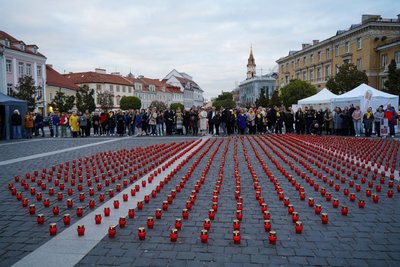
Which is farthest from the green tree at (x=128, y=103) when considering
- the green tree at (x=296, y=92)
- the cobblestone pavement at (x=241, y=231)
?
the cobblestone pavement at (x=241, y=231)

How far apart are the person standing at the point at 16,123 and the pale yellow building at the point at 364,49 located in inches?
1902

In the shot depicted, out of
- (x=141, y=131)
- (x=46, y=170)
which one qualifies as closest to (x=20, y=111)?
(x=141, y=131)

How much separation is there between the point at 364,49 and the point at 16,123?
171 feet

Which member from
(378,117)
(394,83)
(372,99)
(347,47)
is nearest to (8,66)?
(372,99)

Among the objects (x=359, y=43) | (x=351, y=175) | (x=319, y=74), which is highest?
(x=359, y=43)

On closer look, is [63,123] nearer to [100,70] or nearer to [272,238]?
[272,238]

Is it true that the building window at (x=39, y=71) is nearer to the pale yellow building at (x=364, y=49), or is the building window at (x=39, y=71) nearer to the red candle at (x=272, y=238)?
the pale yellow building at (x=364, y=49)

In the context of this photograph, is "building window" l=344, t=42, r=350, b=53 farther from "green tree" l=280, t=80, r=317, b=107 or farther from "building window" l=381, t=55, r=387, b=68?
"green tree" l=280, t=80, r=317, b=107

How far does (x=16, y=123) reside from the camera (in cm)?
2355

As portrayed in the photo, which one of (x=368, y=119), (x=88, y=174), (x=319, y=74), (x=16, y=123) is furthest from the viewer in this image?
(x=319, y=74)

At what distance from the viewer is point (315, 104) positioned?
93.0 ft

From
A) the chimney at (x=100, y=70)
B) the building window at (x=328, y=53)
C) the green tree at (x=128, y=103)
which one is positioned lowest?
the green tree at (x=128, y=103)

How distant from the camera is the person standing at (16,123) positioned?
76.6 feet

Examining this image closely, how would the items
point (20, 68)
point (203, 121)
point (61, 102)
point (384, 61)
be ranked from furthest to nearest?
point (384, 61) → point (20, 68) → point (61, 102) → point (203, 121)
